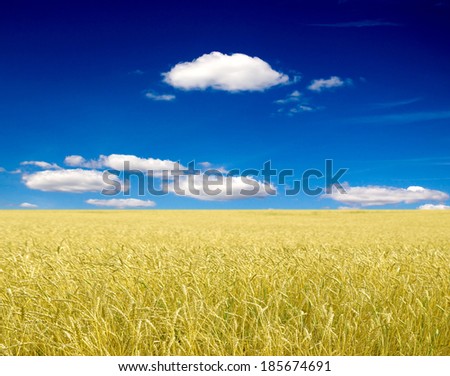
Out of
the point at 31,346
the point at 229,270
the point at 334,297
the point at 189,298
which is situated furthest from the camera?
the point at 229,270

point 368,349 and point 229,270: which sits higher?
point 229,270

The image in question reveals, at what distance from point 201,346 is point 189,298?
0.78 metres

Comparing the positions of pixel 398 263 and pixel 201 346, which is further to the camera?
pixel 398 263

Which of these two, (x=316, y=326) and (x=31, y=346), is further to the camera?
(x=316, y=326)

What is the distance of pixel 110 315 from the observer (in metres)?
3.55
